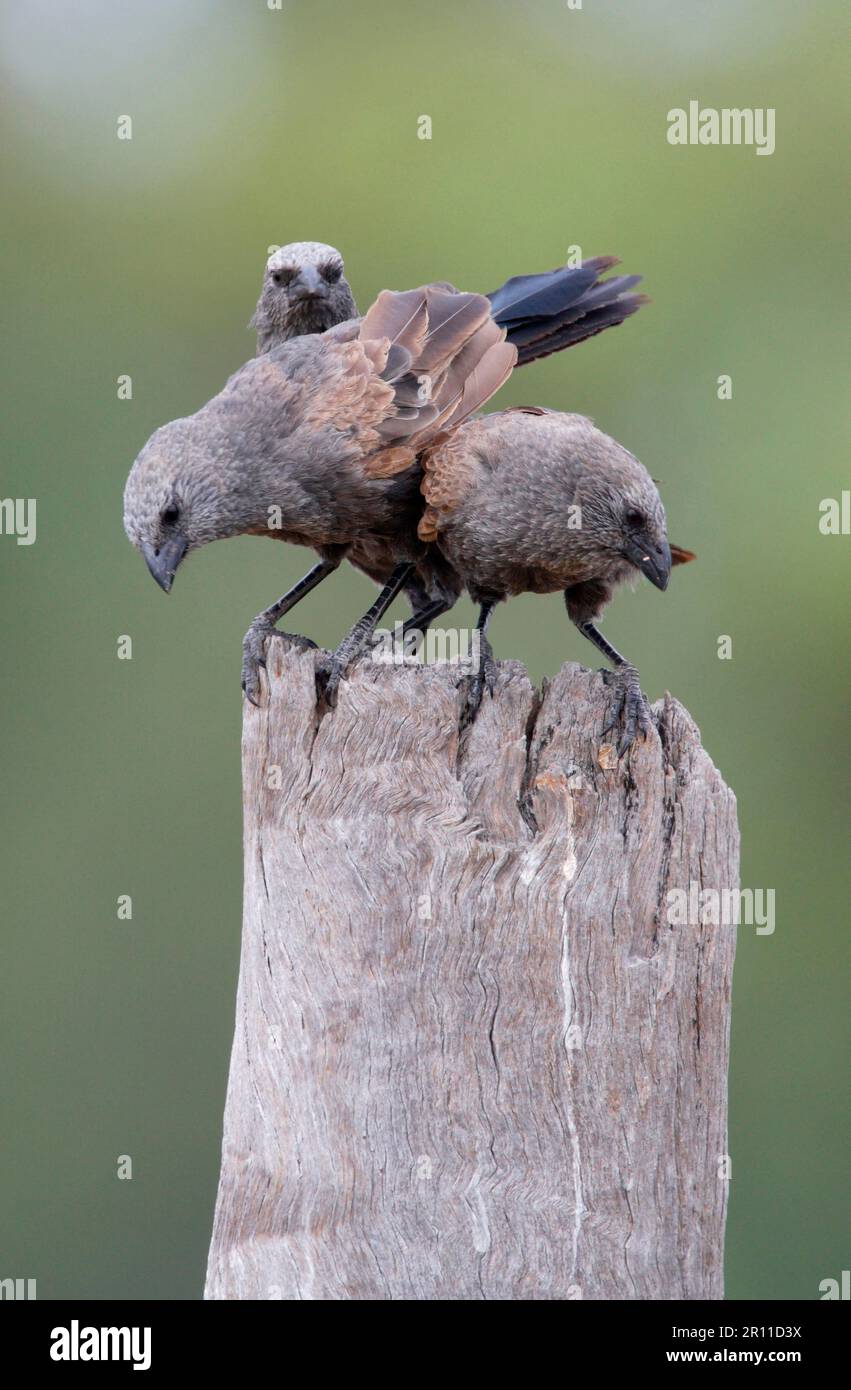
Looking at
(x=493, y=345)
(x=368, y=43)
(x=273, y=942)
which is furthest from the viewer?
(x=368, y=43)

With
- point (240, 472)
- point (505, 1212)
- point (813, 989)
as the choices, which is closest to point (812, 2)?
point (813, 989)

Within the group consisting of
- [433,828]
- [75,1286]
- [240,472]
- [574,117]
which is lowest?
[75,1286]

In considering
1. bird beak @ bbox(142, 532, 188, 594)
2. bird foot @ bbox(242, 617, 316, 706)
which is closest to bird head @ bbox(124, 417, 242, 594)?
bird beak @ bbox(142, 532, 188, 594)

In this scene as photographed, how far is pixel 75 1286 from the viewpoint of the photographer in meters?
11.1

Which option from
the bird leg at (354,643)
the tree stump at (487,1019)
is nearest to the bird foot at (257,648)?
the bird leg at (354,643)

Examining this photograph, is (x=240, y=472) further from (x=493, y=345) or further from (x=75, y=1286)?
(x=75, y=1286)

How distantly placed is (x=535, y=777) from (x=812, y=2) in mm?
8919

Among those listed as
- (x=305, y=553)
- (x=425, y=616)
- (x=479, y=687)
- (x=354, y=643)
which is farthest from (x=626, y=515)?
(x=305, y=553)

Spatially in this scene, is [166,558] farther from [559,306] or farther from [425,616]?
[559,306]

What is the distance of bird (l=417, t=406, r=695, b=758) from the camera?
13.8 ft

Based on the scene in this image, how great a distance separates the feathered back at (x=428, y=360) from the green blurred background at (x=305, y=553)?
4.56 meters

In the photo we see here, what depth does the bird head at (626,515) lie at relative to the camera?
418cm

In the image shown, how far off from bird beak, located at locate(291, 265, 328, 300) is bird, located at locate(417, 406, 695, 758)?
1130 millimetres

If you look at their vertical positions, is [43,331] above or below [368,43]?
below
